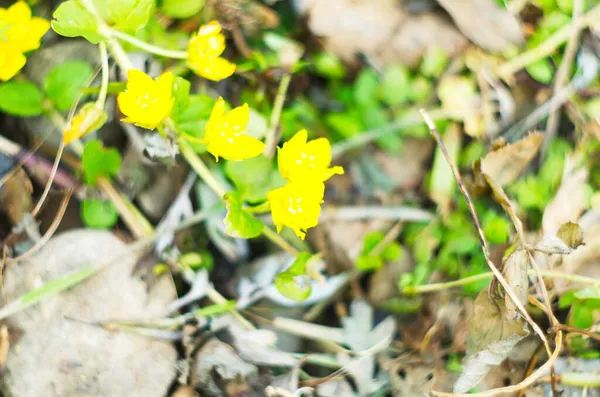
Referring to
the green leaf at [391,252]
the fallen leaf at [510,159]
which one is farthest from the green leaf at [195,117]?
the fallen leaf at [510,159]

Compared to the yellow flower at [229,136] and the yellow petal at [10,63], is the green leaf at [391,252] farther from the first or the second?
the yellow petal at [10,63]

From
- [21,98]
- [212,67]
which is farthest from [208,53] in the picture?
[21,98]

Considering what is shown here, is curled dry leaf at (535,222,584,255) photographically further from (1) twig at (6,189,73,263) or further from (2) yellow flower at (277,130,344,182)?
(1) twig at (6,189,73,263)

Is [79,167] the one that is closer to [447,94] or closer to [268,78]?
[268,78]

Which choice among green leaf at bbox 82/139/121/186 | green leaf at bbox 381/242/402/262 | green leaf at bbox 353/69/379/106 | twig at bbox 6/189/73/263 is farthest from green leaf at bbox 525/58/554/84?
twig at bbox 6/189/73/263

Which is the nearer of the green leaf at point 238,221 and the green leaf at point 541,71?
the green leaf at point 238,221
